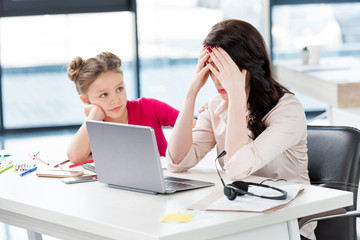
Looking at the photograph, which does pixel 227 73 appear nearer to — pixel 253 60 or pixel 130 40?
pixel 253 60

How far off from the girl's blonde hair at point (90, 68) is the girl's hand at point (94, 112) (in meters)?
0.08

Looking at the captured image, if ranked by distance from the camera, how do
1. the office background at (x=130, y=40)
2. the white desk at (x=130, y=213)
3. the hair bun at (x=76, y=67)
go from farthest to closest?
1. the office background at (x=130, y=40)
2. the hair bun at (x=76, y=67)
3. the white desk at (x=130, y=213)

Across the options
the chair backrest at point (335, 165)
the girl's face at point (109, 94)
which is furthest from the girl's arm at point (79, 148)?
the chair backrest at point (335, 165)

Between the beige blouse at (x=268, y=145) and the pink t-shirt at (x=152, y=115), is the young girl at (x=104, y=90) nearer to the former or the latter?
the pink t-shirt at (x=152, y=115)

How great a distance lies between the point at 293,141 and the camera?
1985 mm

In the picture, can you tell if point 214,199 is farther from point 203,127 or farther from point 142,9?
point 142,9

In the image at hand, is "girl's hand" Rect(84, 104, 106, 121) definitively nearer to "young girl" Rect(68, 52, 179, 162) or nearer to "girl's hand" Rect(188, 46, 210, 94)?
"young girl" Rect(68, 52, 179, 162)

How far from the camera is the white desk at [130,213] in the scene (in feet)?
4.93

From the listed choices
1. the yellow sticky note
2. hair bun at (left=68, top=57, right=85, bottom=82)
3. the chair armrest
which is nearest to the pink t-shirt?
hair bun at (left=68, top=57, right=85, bottom=82)

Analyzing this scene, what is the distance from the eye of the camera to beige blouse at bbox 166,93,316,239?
193 cm

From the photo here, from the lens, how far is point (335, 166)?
210cm

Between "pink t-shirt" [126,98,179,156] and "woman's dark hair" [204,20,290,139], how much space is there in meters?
0.71

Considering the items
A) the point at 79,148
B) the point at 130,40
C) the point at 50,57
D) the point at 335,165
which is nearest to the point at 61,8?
the point at 50,57

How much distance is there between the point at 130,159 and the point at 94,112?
2.52 ft
